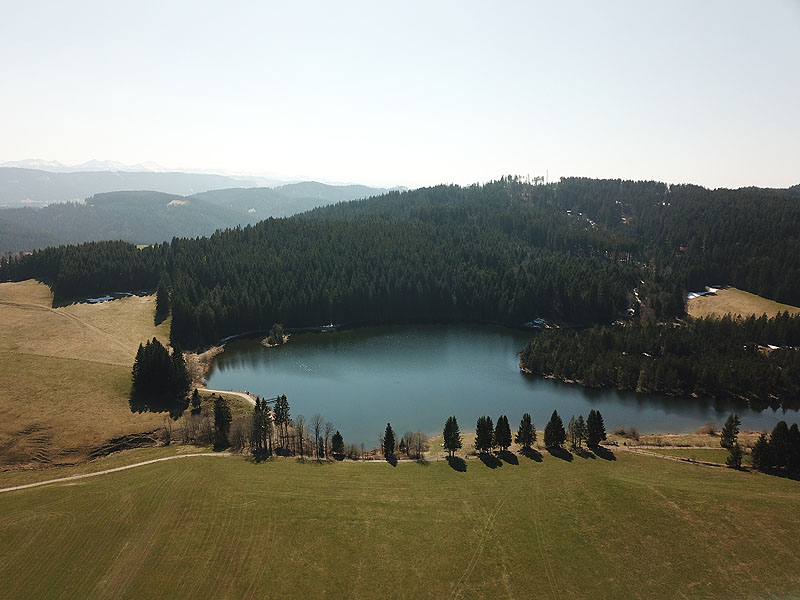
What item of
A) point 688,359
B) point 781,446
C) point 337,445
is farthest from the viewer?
point 688,359

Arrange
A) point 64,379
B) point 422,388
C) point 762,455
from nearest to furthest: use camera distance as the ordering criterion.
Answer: point 762,455
point 64,379
point 422,388

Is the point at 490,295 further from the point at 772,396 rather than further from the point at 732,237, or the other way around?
the point at 732,237

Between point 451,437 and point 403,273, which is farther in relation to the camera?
point 403,273

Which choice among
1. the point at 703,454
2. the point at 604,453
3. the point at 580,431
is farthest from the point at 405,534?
the point at 703,454

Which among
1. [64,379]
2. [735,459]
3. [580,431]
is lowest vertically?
[64,379]

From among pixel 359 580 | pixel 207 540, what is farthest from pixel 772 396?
pixel 207 540

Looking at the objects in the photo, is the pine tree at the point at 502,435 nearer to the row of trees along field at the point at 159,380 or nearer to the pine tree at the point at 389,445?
the pine tree at the point at 389,445

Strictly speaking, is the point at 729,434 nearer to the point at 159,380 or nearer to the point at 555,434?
the point at 555,434

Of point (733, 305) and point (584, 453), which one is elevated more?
point (733, 305)
